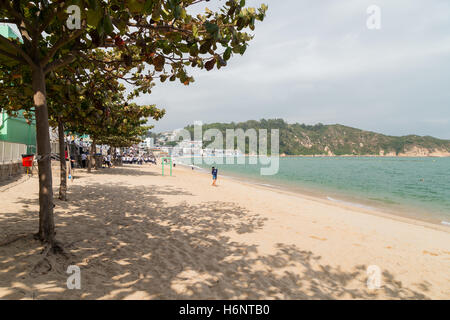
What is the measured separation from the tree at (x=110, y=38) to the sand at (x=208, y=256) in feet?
3.51

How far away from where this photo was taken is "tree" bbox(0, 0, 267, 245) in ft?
10.9

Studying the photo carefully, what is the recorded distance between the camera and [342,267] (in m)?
5.16

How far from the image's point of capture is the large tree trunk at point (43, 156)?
4.27m

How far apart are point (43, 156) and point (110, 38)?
240 centimetres

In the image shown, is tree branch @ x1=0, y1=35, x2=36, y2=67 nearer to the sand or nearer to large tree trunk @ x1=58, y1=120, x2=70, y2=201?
the sand

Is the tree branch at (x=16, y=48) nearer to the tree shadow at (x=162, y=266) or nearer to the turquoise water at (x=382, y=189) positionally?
the tree shadow at (x=162, y=266)

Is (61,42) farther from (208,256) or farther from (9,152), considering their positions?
(9,152)

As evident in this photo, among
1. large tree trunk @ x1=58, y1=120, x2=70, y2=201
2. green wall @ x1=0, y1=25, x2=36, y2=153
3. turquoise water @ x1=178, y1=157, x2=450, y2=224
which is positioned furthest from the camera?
green wall @ x1=0, y1=25, x2=36, y2=153

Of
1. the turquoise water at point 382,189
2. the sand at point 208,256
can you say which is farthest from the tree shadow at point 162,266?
the turquoise water at point 382,189

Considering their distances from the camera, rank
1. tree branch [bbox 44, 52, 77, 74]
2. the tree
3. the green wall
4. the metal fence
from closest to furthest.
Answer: the tree → tree branch [bbox 44, 52, 77, 74] → the metal fence → the green wall

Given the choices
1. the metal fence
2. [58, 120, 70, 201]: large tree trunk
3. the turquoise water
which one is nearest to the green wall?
the metal fence

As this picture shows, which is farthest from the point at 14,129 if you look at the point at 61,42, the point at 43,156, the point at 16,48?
the point at 61,42
